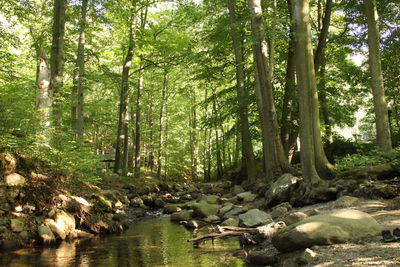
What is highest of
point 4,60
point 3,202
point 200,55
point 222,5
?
point 222,5

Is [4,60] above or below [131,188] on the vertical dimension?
above

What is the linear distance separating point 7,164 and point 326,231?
24.3 feet

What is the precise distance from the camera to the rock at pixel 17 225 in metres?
7.21

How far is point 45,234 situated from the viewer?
7.39 metres

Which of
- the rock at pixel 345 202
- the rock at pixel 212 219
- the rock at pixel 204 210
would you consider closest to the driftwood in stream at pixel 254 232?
the rock at pixel 345 202

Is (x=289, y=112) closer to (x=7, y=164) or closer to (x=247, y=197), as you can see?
(x=247, y=197)

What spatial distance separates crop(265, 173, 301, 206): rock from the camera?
10.4 meters

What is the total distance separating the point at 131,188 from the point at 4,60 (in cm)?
783

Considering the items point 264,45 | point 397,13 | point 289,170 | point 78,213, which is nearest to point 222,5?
point 264,45

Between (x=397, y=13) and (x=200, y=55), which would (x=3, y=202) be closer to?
(x=200, y=55)

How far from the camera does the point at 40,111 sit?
8875mm

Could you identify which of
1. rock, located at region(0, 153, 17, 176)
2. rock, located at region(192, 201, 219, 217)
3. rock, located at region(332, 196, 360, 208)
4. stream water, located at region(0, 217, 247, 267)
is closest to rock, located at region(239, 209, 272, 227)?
stream water, located at region(0, 217, 247, 267)

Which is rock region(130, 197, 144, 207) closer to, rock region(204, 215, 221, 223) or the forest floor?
rock region(204, 215, 221, 223)

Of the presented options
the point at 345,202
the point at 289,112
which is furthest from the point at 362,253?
the point at 289,112
